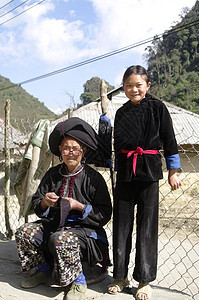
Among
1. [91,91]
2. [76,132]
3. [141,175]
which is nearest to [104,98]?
[76,132]

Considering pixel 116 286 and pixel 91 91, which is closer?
pixel 116 286

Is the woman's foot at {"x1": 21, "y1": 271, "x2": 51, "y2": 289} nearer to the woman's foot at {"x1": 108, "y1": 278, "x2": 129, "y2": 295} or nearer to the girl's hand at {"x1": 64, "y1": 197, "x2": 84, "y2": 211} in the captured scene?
the woman's foot at {"x1": 108, "y1": 278, "x2": 129, "y2": 295}

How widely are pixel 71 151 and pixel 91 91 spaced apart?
37689mm

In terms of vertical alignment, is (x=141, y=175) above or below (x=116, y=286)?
above

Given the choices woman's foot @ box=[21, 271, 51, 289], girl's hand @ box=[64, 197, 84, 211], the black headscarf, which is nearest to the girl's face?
the black headscarf

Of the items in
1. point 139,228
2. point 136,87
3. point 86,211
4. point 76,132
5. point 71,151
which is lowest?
point 139,228

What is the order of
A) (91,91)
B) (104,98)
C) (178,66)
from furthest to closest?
(91,91) → (178,66) → (104,98)

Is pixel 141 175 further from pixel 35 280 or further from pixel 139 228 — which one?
pixel 35 280

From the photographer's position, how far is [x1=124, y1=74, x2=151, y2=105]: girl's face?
2.31m

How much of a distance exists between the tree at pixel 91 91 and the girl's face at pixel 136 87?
31247 mm

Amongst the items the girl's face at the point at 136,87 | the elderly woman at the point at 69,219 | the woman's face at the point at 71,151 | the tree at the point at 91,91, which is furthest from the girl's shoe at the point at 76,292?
the tree at the point at 91,91

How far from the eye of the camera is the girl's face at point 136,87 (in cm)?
231

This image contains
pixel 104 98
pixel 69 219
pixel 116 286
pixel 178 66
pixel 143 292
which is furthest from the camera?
pixel 178 66

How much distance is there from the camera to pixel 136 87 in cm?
233
